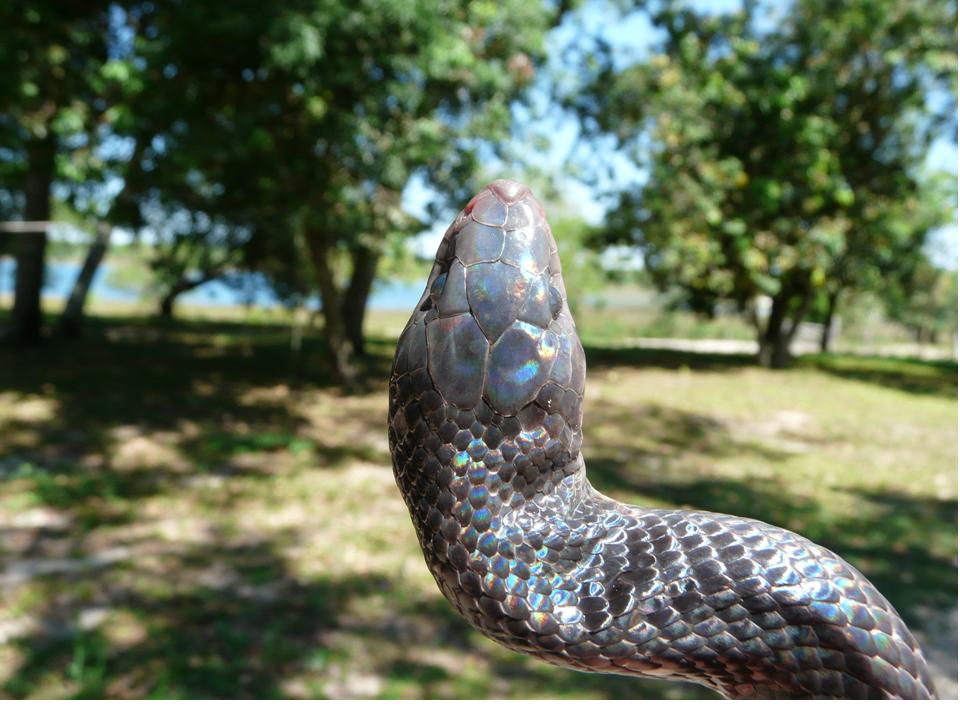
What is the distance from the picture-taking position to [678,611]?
982 millimetres

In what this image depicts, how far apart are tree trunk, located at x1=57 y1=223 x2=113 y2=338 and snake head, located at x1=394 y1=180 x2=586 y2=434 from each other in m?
12.7

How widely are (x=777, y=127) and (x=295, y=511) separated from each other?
34.4ft

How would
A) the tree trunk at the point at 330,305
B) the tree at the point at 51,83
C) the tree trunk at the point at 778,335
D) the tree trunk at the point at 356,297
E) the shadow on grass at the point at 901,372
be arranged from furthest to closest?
the tree trunk at the point at 778,335 → the shadow on grass at the point at 901,372 → the tree trunk at the point at 356,297 → the tree trunk at the point at 330,305 → the tree at the point at 51,83

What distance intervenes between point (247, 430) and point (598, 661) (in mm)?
7584

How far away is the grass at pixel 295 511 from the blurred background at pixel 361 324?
0.09 ft

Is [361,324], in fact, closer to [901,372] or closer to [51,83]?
[51,83]

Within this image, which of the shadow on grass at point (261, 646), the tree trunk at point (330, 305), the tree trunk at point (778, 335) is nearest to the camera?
the shadow on grass at point (261, 646)

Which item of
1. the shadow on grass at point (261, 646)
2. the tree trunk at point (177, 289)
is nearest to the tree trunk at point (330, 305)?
the shadow on grass at point (261, 646)

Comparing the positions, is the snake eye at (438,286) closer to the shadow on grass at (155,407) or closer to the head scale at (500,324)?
the head scale at (500,324)

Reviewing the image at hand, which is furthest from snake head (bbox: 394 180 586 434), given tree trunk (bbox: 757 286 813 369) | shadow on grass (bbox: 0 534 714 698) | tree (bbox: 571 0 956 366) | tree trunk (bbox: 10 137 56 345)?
tree trunk (bbox: 757 286 813 369)

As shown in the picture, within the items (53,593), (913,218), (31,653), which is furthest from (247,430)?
(913,218)

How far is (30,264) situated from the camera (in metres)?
12.4

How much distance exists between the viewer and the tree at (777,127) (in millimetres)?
12211

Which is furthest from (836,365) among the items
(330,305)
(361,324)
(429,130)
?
(429,130)
